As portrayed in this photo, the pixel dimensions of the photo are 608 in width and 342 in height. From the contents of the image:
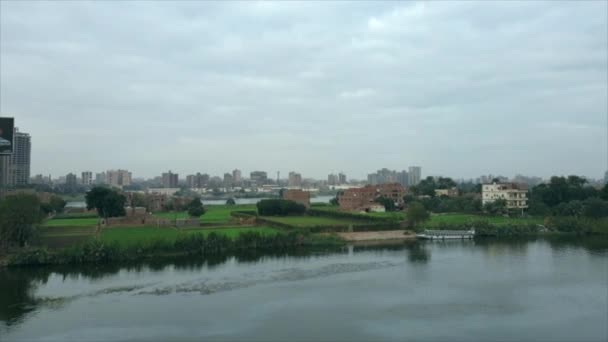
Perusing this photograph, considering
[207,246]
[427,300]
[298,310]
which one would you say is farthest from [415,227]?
[298,310]

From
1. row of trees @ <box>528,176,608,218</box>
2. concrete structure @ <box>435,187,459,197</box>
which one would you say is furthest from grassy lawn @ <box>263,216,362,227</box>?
concrete structure @ <box>435,187,459,197</box>

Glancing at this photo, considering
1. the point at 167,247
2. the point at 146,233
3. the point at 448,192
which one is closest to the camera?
the point at 167,247

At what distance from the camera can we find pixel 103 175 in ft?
415

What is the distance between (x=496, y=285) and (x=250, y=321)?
7.01m

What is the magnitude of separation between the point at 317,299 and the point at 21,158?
52899mm

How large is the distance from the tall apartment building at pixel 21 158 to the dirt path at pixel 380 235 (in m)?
43.4

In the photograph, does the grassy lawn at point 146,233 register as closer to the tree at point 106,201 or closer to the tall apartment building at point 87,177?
the tree at point 106,201

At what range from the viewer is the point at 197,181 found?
119 m

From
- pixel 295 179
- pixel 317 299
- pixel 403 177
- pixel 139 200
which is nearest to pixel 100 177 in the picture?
pixel 295 179

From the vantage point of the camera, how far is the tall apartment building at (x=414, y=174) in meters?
116

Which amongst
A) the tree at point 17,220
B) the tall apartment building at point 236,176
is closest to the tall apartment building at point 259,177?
the tall apartment building at point 236,176

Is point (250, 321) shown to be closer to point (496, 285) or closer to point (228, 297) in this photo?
point (228, 297)

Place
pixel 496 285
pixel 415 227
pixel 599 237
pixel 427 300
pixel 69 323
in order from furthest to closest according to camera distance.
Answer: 1. pixel 415 227
2. pixel 599 237
3. pixel 496 285
4. pixel 427 300
5. pixel 69 323

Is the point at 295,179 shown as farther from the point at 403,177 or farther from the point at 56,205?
the point at 56,205
